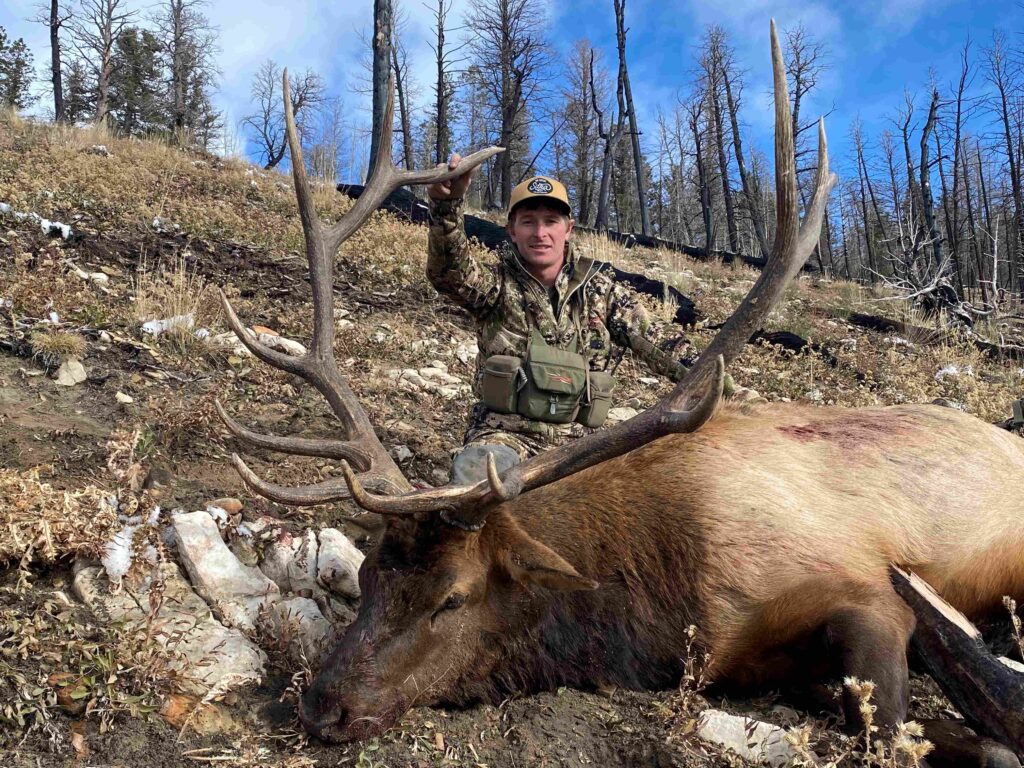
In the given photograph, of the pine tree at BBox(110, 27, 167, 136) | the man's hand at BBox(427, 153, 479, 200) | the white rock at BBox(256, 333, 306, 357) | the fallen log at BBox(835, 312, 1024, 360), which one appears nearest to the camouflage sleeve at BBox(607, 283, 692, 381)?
the man's hand at BBox(427, 153, 479, 200)

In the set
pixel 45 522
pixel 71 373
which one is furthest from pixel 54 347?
pixel 45 522

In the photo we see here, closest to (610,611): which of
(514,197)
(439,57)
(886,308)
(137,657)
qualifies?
(137,657)

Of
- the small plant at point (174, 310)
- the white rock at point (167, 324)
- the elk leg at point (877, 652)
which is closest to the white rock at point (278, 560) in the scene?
the elk leg at point (877, 652)

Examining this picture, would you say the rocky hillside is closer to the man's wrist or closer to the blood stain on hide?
the blood stain on hide

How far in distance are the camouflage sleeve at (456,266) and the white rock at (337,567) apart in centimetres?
177

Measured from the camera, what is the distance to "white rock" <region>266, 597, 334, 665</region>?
2660 millimetres

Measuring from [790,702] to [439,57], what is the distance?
28.4 metres

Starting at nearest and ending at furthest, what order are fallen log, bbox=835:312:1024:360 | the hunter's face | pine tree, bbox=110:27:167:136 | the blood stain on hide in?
1. the blood stain on hide
2. the hunter's face
3. fallen log, bbox=835:312:1024:360
4. pine tree, bbox=110:27:167:136

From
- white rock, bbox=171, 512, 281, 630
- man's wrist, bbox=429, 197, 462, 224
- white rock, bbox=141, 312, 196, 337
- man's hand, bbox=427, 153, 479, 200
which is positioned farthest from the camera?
white rock, bbox=141, 312, 196, 337

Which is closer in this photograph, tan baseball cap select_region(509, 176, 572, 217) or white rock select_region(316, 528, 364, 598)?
white rock select_region(316, 528, 364, 598)

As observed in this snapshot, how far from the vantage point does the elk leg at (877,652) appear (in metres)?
2.26

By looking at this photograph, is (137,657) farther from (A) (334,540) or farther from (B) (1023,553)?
(B) (1023,553)

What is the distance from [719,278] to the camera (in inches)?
590

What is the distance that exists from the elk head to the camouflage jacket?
171 cm
